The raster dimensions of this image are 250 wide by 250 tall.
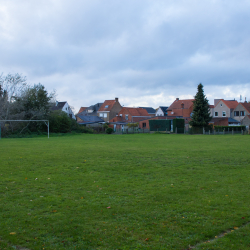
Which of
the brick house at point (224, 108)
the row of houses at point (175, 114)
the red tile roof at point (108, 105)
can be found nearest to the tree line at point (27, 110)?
the row of houses at point (175, 114)

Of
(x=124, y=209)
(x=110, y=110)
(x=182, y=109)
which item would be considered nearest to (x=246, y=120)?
(x=182, y=109)

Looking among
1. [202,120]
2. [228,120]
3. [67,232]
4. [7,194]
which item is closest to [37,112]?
[202,120]

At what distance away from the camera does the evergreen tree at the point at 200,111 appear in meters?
51.4

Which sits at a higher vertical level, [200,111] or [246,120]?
[200,111]

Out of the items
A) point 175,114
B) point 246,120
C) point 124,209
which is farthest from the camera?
point 175,114

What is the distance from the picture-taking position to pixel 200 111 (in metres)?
51.6

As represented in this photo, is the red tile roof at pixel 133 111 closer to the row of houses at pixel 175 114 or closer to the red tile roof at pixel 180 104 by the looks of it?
the row of houses at pixel 175 114

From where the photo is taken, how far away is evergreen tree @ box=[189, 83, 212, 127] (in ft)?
169

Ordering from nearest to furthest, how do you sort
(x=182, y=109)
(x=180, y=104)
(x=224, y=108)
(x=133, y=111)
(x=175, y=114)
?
1. (x=182, y=109)
2. (x=224, y=108)
3. (x=175, y=114)
4. (x=180, y=104)
5. (x=133, y=111)

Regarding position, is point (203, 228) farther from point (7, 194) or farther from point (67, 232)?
point (7, 194)

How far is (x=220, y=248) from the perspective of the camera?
4.11 m

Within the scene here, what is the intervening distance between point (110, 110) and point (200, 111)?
112 feet

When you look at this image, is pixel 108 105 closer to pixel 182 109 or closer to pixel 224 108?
pixel 182 109

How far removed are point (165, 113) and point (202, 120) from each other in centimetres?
3666
